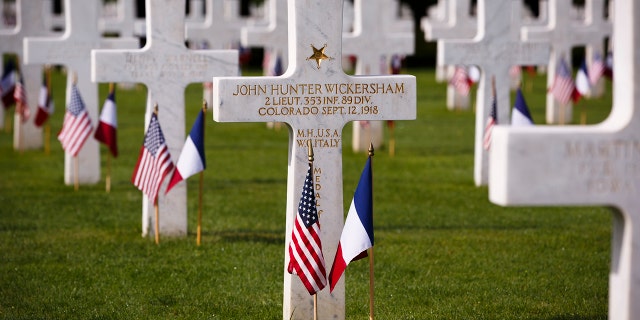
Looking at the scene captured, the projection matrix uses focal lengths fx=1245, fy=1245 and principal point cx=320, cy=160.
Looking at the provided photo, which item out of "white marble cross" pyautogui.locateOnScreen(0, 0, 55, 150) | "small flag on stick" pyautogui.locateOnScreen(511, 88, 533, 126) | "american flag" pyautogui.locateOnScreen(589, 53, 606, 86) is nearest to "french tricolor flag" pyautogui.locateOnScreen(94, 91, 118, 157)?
"small flag on stick" pyautogui.locateOnScreen(511, 88, 533, 126)

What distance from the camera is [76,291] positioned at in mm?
11812

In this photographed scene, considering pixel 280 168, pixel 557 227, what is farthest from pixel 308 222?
pixel 280 168

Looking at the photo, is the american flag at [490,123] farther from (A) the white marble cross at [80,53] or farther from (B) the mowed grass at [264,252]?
(A) the white marble cross at [80,53]

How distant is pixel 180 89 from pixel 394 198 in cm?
450


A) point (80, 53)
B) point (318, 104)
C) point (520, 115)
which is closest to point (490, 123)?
point (520, 115)

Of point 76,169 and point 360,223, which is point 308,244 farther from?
point 76,169

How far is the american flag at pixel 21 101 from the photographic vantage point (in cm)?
2342

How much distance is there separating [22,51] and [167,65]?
10.7m

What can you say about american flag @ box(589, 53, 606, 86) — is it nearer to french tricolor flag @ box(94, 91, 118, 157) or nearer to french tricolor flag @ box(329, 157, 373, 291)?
french tricolor flag @ box(94, 91, 118, 157)

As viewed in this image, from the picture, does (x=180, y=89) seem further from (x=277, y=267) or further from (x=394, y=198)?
(x=394, y=198)

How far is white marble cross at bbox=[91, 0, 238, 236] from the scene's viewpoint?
46.8 ft

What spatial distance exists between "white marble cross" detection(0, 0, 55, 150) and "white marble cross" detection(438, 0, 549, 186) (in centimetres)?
878

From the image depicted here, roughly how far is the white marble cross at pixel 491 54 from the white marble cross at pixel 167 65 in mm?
5706

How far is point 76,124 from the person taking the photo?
59.6 ft
